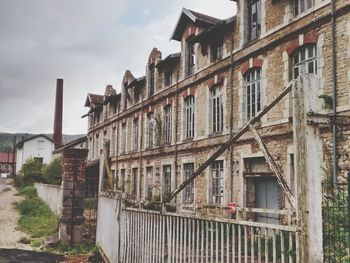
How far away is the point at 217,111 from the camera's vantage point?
1642 cm

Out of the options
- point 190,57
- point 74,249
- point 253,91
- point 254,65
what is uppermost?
point 190,57

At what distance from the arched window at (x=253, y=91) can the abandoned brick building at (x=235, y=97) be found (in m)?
0.04

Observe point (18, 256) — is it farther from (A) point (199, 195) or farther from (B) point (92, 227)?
(A) point (199, 195)

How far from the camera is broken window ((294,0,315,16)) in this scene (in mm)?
12483

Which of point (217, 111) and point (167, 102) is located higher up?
point (167, 102)

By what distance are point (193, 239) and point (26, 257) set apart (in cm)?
693

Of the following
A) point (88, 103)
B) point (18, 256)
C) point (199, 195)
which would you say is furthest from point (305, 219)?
point (88, 103)

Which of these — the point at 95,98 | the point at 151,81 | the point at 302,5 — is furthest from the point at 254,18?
the point at 95,98

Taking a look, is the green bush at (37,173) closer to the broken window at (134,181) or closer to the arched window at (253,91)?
the broken window at (134,181)

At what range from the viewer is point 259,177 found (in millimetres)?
13977

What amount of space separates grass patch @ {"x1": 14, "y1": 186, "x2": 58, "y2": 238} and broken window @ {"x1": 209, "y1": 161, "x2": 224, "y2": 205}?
6.06 meters

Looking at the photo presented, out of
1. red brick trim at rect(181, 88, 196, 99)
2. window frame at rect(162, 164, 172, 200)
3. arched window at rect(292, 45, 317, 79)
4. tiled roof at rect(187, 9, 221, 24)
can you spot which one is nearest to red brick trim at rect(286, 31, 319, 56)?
arched window at rect(292, 45, 317, 79)

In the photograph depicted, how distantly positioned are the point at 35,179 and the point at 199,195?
27.2 meters

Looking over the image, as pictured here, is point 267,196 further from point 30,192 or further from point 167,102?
point 30,192
